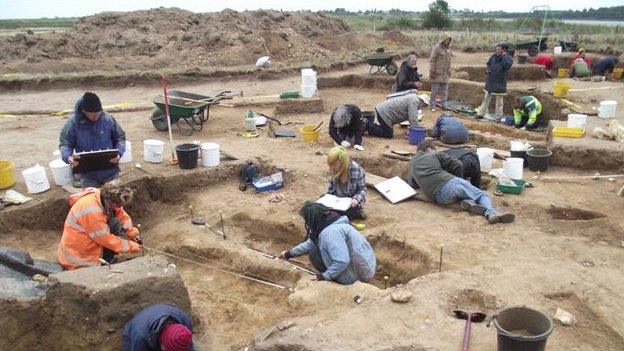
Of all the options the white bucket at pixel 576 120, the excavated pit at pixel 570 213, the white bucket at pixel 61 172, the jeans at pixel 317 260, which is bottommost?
the jeans at pixel 317 260

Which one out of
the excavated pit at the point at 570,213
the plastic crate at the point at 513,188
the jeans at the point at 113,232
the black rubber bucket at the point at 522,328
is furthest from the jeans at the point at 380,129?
the black rubber bucket at the point at 522,328

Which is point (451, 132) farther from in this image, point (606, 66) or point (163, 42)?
point (163, 42)

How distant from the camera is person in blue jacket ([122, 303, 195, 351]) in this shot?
3.38 m

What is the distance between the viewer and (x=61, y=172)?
6.72 meters

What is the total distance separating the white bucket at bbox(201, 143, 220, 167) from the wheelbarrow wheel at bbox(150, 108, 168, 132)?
101 inches

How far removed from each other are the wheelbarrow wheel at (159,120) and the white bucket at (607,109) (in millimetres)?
8673

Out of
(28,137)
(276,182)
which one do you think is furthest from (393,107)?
(28,137)

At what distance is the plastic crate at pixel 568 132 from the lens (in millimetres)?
8492

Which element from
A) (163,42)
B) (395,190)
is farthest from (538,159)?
(163,42)

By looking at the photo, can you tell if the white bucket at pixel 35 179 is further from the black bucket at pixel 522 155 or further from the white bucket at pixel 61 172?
the black bucket at pixel 522 155

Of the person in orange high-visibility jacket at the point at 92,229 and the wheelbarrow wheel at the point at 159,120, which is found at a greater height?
the wheelbarrow wheel at the point at 159,120

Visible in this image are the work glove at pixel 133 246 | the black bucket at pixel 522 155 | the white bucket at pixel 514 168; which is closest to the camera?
the work glove at pixel 133 246

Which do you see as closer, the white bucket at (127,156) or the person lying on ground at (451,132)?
the white bucket at (127,156)

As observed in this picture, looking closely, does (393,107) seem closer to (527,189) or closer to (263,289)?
(527,189)
